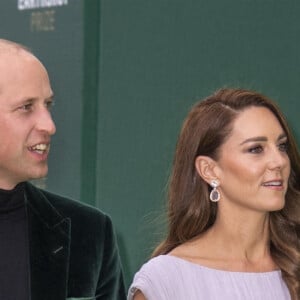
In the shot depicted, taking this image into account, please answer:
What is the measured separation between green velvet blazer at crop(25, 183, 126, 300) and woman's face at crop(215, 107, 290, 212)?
30cm

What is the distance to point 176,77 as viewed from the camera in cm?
316

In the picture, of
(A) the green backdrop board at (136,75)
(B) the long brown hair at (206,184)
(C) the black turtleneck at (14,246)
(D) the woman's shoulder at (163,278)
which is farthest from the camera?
(A) the green backdrop board at (136,75)

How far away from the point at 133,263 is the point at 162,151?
395 mm

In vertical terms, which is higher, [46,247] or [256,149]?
[256,149]

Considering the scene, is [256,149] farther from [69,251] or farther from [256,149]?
[69,251]

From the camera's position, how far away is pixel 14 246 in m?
2.05

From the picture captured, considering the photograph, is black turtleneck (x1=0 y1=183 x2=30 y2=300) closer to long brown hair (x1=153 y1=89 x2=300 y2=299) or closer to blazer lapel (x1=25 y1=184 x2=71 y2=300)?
blazer lapel (x1=25 y1=184 x2=71 y2=300)

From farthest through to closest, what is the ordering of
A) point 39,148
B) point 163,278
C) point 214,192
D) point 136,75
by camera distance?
point 136,75 < point 214,192 < point 163,278 < point 39,148

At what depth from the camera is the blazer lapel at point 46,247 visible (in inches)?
80.7

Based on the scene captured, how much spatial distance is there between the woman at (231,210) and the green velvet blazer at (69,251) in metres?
0.08

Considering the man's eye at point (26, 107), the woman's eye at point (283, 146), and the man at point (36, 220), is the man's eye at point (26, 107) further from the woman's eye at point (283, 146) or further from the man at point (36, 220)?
the woman's eye at point (283, 146)

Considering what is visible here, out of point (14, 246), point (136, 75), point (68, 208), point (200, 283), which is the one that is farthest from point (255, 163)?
point (136, 75)

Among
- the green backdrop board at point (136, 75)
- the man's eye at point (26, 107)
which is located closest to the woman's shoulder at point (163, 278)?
the man's eye at point (26, 107)

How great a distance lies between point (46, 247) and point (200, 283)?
1.14 ft
